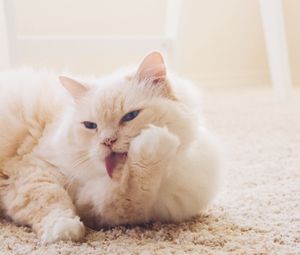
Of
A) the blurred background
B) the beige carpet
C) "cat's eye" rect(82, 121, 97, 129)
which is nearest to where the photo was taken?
the beige carpet

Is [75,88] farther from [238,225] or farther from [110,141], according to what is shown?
[238,225]

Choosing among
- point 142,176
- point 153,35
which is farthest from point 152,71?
point 153,35

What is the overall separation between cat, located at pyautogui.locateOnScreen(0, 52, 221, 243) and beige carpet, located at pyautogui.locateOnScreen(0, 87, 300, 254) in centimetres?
4

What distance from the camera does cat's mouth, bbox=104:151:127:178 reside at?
2.75 ft

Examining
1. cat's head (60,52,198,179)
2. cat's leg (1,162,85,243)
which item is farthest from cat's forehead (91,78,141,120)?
cat's leg (1,162,85,243)

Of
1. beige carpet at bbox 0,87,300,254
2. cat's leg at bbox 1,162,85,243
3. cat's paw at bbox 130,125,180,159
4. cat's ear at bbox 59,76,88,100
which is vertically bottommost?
beige carpet at bbox 0,87,300,254

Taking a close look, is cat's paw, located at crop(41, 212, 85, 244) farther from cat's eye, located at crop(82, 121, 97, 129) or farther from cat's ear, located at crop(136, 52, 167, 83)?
cat's ear, located at crop(136, 52, 167, 83)

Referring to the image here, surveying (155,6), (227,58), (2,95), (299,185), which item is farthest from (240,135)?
(227,58)

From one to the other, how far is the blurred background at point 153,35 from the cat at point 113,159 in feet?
3.01

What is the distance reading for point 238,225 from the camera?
0.90 m

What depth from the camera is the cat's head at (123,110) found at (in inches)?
32.9

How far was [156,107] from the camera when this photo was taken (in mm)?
865

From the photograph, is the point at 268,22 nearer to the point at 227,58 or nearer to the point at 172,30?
the point at 172,30

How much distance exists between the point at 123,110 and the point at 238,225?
0.30 meters
